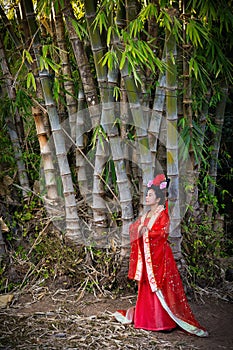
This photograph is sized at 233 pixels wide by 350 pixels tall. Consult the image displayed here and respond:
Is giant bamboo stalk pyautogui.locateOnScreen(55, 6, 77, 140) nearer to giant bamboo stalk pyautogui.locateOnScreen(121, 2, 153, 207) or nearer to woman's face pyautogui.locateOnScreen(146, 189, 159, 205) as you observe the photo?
giant bamboo stalk pyautogui.locateOnScreen(121, 2, 153, 207)

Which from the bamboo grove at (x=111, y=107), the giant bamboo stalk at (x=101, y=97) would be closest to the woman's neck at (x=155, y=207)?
the bamboo grove at (x=111, y=107)

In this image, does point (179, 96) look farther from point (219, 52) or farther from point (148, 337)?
point (148, 337)

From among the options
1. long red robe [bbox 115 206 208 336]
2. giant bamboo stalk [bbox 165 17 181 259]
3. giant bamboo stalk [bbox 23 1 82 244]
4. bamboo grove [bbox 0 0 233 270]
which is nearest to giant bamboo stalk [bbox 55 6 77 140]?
bamboo grove [bbox 0 0 233 270]

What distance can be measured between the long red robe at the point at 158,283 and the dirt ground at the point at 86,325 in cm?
8

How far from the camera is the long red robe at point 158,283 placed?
3.34m

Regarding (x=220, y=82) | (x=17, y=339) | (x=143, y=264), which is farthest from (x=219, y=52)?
(x=17, y=339)

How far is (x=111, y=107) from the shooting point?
3814mm

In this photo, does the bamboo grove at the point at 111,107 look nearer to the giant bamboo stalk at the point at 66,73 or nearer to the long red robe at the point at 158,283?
the giant bamboo stalk at the point at 66,73

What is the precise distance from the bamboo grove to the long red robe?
0.57m

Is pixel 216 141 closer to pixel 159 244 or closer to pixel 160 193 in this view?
pixel 160 193

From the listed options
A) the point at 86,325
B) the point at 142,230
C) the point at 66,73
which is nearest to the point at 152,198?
the point at 142,230

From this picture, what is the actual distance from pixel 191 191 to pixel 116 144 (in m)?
0.92

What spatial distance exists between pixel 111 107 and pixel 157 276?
4.40ft

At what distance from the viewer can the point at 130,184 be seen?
14.1 ft
